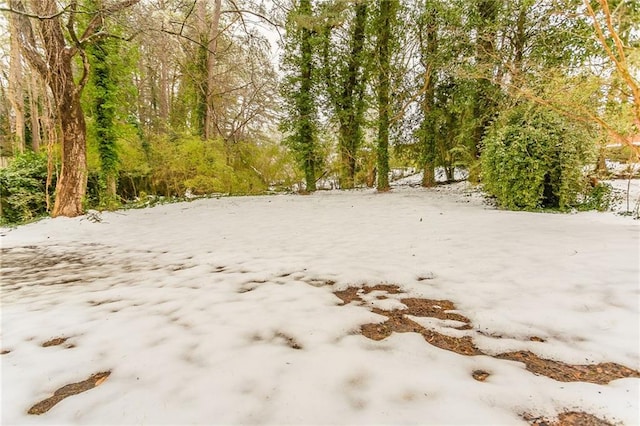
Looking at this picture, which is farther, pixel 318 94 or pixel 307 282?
pixel 318 94

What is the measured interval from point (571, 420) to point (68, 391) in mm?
2303

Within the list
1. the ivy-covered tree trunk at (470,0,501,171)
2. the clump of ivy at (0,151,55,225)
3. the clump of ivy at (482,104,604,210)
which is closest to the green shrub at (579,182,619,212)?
the clump of ivy at (482,104,604,210)

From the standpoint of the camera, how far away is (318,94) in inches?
451

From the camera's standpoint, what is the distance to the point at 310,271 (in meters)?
3.20

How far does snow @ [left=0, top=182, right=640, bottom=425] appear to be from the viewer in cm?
132

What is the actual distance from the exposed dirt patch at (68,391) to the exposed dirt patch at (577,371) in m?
2.23

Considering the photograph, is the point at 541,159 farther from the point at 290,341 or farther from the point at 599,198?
the point at 290,341

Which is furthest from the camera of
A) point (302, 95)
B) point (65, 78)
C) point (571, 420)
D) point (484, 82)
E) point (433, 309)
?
point (302, 95)

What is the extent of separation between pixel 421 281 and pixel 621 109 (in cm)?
399

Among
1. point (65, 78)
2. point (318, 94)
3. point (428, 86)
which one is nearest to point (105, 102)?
point (65, 78)

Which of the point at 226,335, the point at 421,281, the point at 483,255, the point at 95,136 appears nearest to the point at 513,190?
the point at 483,255

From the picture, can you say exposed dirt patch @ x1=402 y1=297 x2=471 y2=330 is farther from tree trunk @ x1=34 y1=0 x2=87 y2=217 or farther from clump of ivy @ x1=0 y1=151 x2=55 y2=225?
clump of ivy @ x1=0 y1=151 x2=55 y2=225

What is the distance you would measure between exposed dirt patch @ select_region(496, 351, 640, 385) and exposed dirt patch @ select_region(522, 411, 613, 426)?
25 cm

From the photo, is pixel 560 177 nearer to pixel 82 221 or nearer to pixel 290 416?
pixel 290 416
